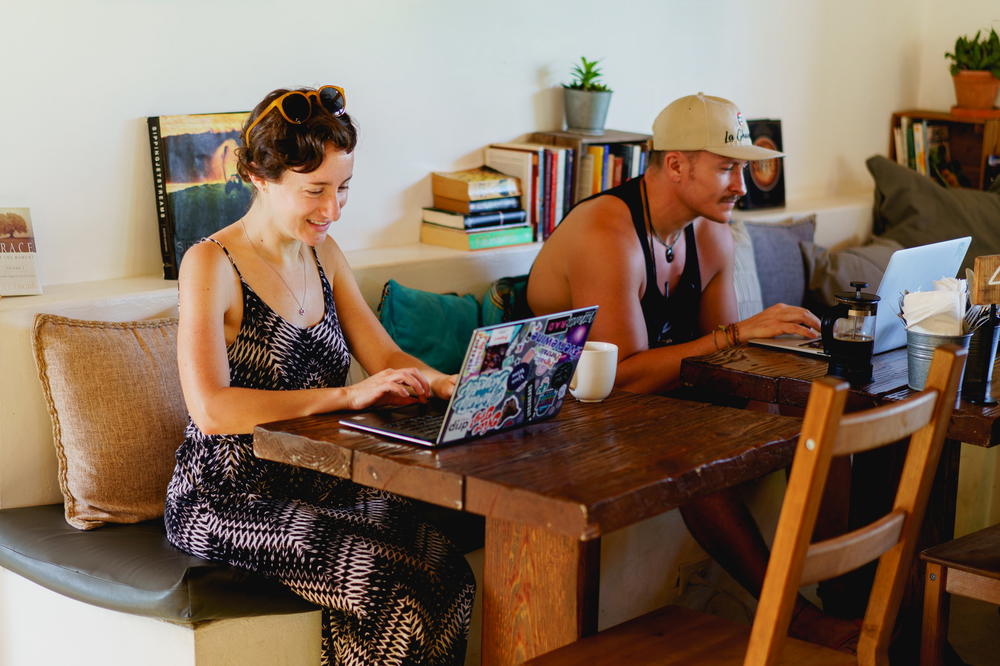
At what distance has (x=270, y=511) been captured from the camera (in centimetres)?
206

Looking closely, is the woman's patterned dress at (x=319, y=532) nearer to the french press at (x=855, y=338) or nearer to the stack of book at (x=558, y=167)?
the french press at (x=855, y=338)

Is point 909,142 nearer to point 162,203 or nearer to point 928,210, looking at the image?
point 928,210

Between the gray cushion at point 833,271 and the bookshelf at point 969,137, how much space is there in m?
0.93

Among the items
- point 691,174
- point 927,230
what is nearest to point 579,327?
point 691,174

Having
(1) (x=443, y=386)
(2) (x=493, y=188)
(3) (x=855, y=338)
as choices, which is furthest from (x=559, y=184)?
(1) (x=443, y=386)

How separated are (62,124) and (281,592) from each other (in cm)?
118

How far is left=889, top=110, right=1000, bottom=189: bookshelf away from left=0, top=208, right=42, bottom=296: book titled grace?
3590mm

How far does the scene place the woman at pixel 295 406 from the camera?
6.39ft

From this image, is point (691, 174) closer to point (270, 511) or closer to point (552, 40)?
point (552, 40)

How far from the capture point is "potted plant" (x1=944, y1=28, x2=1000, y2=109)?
4500mm

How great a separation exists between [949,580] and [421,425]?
0.94m

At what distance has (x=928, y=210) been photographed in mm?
4262

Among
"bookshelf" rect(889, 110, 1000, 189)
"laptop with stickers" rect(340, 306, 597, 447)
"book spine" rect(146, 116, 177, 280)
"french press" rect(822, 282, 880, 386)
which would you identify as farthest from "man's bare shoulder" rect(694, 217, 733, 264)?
"bookshelf" rect(889, 110, 1000, 189)

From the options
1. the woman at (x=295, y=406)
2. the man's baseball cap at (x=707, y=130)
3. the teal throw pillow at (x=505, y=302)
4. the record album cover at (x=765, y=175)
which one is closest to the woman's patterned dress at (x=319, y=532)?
the woman at (x=295, y=406)
